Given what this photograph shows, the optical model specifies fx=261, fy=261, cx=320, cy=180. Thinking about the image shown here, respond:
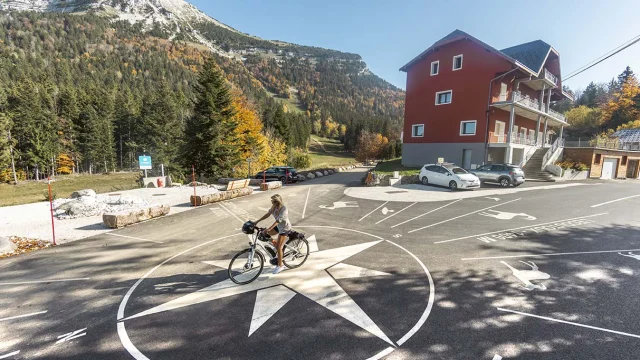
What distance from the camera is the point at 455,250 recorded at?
8281mm

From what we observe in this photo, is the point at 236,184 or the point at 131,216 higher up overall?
the point at 236,184

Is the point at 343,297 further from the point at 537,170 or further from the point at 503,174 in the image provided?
the point at 537,170

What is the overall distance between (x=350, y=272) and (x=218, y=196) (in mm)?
12197

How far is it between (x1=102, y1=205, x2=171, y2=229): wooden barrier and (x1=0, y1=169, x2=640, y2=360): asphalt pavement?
85cm

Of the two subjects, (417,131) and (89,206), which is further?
(417,131)

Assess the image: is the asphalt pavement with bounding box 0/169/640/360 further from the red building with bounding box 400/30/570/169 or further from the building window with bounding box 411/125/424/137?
the building window with bounding box 411/125/424/137

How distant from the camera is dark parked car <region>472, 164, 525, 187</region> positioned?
71.3 ft

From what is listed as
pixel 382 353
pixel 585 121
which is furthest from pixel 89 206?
pixel 585 121

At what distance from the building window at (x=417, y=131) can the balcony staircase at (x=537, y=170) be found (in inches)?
455

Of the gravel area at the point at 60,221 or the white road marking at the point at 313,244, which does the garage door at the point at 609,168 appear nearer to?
the white road marking at the point at 313,244

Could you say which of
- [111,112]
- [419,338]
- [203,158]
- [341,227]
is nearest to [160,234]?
[341,227]

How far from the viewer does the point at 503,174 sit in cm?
2200

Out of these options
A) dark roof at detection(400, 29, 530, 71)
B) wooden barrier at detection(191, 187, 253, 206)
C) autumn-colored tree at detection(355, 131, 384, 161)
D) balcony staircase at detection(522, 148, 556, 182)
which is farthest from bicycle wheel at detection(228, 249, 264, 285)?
autumn-colored tree at detection(355, 131, 384, 161)

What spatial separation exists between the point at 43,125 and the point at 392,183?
6503cm
